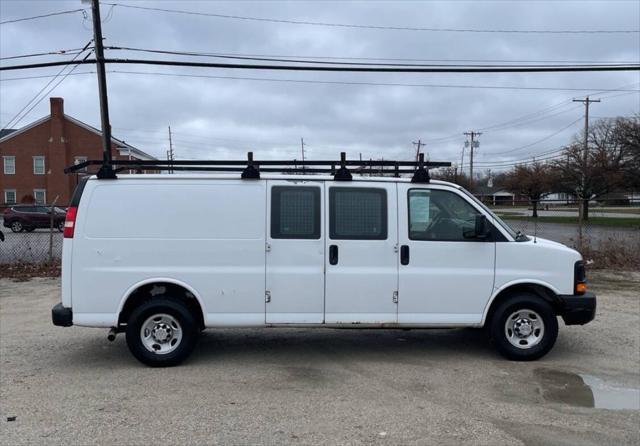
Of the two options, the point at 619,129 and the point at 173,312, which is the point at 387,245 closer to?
the point at 173,312

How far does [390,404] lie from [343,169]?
255cm

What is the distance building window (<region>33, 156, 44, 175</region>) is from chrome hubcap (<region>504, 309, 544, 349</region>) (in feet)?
188

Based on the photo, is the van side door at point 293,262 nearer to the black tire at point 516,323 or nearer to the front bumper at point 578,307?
the black tire at point 516,323

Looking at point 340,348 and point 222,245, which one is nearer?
point 222,245

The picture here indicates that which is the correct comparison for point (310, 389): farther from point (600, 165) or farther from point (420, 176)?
point (600, 165)

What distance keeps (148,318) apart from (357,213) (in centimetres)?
249

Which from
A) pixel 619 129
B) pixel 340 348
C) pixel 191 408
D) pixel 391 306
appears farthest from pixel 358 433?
pixel 619 129

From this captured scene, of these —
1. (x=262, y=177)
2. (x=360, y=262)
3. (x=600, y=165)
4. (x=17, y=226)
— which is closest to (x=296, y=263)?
(x=360, y=262)

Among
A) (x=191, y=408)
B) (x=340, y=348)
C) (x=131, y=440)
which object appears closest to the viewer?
(x=131, y=440)

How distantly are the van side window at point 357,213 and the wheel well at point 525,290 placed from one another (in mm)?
1466

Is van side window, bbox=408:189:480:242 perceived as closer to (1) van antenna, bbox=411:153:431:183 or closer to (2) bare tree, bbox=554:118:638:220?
(1) van antenna, bbox=411:153:431:183

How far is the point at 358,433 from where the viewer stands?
4223 millimetres

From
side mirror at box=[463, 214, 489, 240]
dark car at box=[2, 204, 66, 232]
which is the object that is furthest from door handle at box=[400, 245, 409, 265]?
dark car at box=[2, 204, 66, 232]

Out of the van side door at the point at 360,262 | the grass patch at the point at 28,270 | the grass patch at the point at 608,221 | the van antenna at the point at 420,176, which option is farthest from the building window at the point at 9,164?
the van antenna at the point at 420,176
